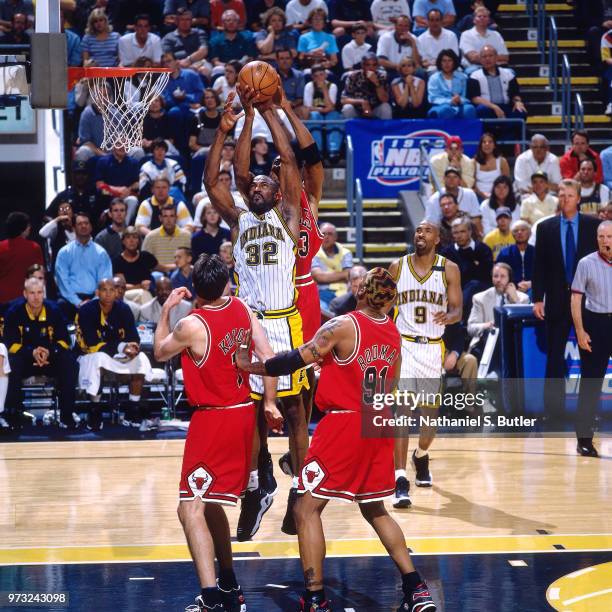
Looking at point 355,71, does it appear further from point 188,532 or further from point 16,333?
point 188,532

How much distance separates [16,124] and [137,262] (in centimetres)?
315

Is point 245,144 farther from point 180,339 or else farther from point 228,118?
point 180,339

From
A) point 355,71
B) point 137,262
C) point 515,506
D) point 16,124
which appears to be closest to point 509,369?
point 515,506

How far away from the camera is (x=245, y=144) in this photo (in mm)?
7156

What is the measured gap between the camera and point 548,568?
22.3ft

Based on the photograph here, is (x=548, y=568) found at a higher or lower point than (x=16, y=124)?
lower

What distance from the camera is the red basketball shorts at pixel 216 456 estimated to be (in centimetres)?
599

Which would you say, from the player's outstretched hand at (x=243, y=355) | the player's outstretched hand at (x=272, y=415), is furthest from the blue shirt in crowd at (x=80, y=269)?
Answer: the player's outstretched hand at (x=243, y=355)

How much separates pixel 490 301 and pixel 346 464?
20.4 ft

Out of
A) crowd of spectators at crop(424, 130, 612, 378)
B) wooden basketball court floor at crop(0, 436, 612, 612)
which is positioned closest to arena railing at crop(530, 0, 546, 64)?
crowd of spectators at crop(424, 130, 612, 378)

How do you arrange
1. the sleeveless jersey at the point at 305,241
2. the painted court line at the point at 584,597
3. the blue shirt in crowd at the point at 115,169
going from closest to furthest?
the painted court line at the point at 584,597
the sleeveless jersey at the point at 305,241
the blue shirt in crowd at the point at 115,169

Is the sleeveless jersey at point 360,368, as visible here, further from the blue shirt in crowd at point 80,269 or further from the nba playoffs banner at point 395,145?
the nba playoffs banner at point 395,145

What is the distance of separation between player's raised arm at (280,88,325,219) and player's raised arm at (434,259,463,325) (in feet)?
4.38

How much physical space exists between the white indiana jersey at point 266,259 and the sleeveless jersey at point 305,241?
19 cm
